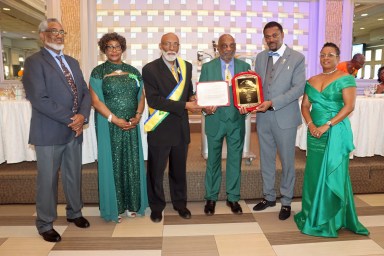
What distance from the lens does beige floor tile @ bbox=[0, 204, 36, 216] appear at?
3.35 m

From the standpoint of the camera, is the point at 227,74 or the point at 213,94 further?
the point at 227,74

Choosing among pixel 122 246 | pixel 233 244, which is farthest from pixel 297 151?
pixel 122 246

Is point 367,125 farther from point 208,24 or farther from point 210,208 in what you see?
point 208,24

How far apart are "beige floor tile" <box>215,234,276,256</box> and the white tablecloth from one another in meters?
1.87

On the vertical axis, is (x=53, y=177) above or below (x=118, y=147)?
below

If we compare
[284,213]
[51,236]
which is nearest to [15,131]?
[51,236]

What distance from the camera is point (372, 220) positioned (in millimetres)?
3172

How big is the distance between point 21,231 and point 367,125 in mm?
3721

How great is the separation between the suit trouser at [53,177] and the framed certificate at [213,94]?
111 centimetres

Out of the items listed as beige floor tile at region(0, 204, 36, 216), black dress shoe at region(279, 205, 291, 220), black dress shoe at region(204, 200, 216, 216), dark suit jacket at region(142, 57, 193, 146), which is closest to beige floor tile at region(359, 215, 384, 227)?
black dress shoe at region(279, 205, 291, 220)

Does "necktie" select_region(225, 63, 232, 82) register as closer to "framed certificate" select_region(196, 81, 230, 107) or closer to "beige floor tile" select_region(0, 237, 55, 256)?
"framed certificate" select_region(196, 81, 230, 107)

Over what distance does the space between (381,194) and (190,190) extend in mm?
2189

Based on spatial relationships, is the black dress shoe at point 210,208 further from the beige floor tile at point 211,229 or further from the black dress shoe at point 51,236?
the black dress shoe at point 51,236

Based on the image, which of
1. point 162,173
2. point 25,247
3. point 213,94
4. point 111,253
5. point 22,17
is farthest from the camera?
point 22,17
